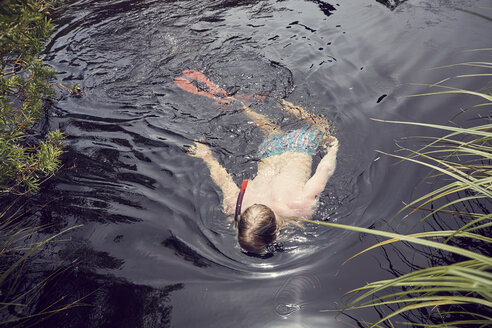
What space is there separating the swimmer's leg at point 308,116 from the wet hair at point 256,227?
70.6 inches

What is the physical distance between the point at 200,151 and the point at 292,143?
1.23 m

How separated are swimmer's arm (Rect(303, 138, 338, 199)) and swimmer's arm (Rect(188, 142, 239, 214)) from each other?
0.83 m

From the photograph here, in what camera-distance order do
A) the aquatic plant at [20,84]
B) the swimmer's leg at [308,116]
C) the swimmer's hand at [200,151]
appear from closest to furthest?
1. the aquatic plant at [20,84]
2. the swimmer's hand at [200,151]
3. the swimmer's leg at [308,116]

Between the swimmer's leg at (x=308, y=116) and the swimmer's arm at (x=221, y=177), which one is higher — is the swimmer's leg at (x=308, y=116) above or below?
above

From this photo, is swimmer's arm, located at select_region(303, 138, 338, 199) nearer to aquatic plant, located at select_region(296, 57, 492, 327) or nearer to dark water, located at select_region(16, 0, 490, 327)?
dark water, located at select_region(16, 0, 490, 327)

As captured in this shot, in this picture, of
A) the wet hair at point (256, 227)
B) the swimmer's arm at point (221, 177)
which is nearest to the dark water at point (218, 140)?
the swimmer's arm at point (221, 177)

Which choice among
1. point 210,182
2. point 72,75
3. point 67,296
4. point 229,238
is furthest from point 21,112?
point 72,75

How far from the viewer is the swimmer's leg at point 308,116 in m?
4.57

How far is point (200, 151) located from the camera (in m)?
4.45

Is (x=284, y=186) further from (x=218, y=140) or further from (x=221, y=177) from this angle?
(x=218, y=140)

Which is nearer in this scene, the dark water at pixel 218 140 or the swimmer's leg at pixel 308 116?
the dark water at pixel 218 140

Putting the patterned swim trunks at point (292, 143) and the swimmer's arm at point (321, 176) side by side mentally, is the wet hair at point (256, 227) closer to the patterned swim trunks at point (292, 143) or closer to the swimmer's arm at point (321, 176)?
the swimmer's arm at point (321, 176)

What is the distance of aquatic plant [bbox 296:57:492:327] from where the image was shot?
5.26 feet

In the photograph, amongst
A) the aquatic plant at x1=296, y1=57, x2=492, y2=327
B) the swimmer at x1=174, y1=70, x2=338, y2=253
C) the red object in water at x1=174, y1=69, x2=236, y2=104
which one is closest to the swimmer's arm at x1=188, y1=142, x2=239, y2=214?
the swimmer at x1=174, y1=70, x2=338, y2=253
